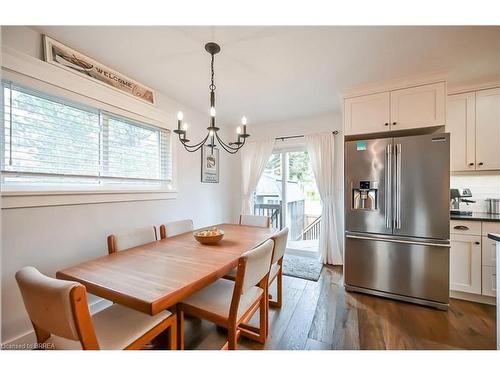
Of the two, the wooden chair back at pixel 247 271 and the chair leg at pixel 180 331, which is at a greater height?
the wooden chair back at pixel 247 271

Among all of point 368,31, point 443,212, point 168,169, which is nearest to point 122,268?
point 168,169

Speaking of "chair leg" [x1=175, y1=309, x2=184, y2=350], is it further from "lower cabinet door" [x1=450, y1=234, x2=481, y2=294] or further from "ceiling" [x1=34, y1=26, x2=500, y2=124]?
"lower cabinet door" [x1=450, y1=234, x2=481, y2=294]

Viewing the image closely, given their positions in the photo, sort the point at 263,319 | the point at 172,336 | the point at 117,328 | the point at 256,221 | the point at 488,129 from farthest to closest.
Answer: the point at 256,221 → the point at 488,129 → the point at 263,319 → the point at 172,336 → the point at 117,328

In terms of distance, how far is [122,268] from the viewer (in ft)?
3.68

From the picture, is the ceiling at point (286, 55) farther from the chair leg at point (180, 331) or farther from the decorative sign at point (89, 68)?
the chair leg at point (180, 331)

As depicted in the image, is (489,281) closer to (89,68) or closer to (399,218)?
(399,218)

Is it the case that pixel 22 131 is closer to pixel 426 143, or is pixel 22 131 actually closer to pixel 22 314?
pixel 22 314

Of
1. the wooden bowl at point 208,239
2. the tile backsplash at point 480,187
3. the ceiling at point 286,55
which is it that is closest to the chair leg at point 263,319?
the wooden bowl at point 208,239

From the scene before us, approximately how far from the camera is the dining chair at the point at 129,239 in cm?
143

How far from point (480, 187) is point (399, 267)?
152 centimetres

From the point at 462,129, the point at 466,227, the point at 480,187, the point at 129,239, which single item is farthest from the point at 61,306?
the point at 480,187

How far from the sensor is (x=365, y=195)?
2174 mm

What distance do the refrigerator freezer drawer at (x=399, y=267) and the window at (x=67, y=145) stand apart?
2568 millimetres
